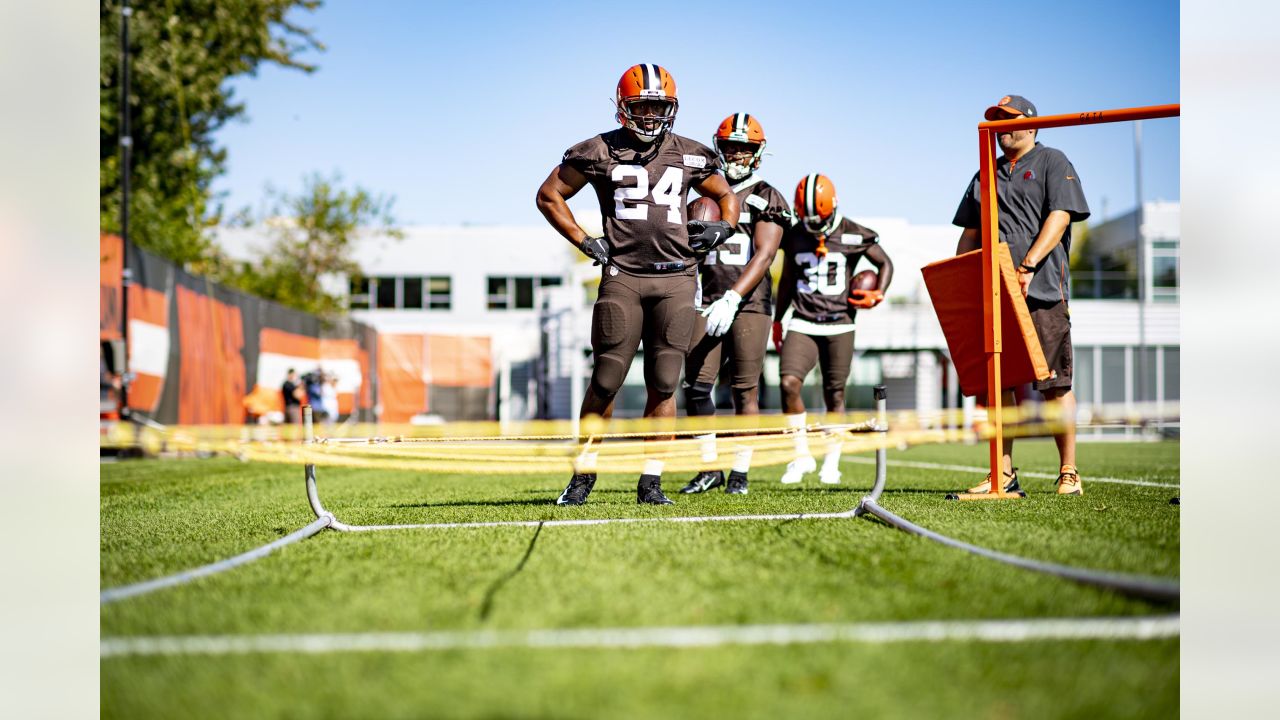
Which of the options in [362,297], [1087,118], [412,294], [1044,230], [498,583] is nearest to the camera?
[498,583]

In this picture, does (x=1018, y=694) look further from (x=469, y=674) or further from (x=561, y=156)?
(x=561, y=156)

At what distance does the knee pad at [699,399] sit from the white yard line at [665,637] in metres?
4.23

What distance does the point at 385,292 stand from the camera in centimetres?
3634

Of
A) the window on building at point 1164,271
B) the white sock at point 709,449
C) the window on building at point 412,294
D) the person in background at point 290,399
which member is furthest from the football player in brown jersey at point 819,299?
the window on building at point 412,294

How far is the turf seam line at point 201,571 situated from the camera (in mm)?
2729

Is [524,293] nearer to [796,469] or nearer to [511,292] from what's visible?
[511,292]

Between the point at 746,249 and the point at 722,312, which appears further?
the point at 746,249

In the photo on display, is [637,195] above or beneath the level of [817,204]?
beneath

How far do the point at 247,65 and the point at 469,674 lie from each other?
21.7 metres

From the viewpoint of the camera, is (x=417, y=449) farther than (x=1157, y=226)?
No

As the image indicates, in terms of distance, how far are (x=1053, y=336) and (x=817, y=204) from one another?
216cm

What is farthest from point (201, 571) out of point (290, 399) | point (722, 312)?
point (290, 399)

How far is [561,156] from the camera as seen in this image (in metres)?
5.29
